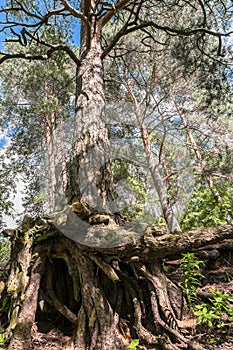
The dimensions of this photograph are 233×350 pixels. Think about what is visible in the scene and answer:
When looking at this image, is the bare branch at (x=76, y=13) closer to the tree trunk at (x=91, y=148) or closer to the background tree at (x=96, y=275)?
the tree trunk at (x=91, y=148)

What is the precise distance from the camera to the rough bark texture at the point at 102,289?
6.33 ft

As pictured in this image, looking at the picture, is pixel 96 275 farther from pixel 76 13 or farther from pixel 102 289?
pixel 76 13

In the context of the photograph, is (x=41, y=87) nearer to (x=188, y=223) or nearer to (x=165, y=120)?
(x=165, y=120)

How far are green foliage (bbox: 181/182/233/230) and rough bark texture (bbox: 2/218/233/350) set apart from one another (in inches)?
160

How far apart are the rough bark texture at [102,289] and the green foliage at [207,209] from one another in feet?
13.4

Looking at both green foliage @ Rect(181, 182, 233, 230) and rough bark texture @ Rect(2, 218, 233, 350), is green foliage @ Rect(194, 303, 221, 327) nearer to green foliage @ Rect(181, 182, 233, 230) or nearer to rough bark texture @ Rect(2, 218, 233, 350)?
rough bark texture @ Rect(2, 218, 233, 350)

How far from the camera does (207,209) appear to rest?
673 cm

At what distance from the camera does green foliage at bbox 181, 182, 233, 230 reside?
6316 mm

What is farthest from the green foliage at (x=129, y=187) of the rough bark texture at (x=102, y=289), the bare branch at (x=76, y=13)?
the rough bark texture at (x=102, y=289)

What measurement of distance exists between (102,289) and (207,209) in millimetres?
5190

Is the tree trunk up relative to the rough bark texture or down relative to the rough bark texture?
up

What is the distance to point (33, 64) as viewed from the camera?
10.5 m

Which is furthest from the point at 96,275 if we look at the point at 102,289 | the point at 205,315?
the point at 205,315

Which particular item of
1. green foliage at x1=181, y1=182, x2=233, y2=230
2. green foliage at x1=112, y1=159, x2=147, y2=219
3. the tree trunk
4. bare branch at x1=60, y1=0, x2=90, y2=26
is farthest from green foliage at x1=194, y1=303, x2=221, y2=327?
green foliage at x1=112, y1=159, x2=147, y2=219
